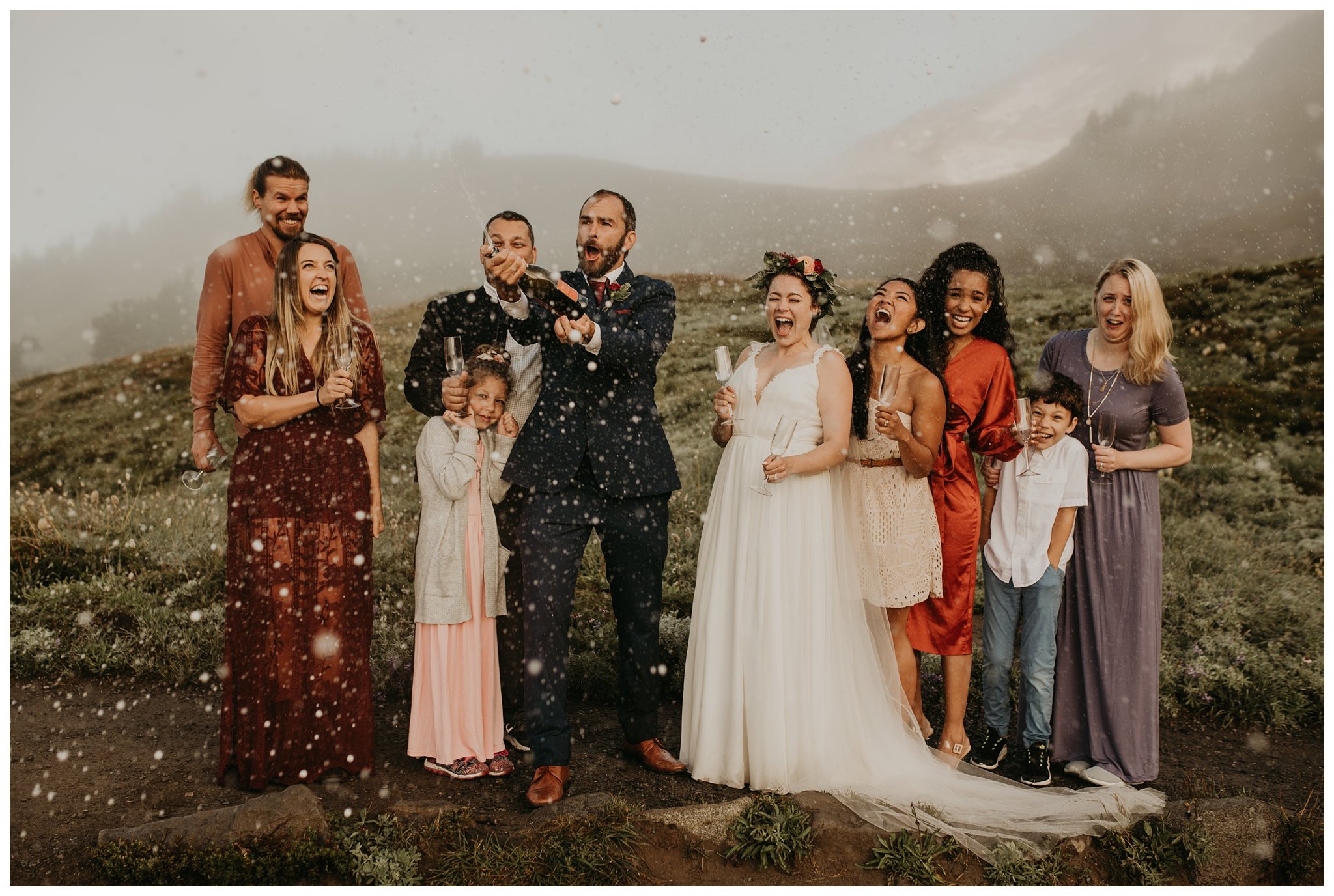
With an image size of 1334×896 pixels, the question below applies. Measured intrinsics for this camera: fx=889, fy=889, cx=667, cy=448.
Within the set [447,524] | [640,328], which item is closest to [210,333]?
[447,524]

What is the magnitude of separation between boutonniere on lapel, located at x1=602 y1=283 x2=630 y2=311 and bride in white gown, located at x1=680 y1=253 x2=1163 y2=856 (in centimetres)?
63

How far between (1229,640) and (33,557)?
9.34 metres

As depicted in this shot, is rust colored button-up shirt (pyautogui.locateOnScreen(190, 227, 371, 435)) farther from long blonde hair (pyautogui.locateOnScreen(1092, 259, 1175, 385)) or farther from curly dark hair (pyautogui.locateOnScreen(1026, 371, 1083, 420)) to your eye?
long blonde hair (pyautogui.locateOnScreen(1092, 259, 1175, 385))

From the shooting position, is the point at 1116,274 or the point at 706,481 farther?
the point at 706,481

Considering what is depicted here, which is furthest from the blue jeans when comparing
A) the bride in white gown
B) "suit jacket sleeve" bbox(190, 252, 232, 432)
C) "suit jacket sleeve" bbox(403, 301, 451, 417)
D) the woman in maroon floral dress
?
"suit jacket sleeve" bbox(190, 252, 232, 432)

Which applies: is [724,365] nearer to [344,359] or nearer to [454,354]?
[454,354]

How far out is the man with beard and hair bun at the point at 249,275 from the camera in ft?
14.2

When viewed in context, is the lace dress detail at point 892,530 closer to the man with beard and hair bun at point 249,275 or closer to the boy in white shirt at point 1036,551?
the boy in white shirt at point 1036,551

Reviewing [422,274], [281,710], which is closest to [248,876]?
[281,710]

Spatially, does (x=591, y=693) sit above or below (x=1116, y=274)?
below

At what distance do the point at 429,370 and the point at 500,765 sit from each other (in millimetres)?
1926

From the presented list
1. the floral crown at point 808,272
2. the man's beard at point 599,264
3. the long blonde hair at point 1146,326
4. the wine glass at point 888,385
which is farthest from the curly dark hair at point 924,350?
the man's beard at point 599,264

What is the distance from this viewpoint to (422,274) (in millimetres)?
5281

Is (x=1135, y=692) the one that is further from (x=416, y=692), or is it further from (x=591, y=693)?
(x=416, y=692)
